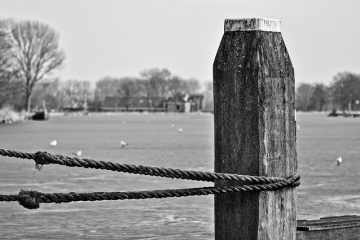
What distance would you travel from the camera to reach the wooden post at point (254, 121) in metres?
3.53

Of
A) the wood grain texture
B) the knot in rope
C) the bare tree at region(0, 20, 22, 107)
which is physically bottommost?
→ the wood grain texture

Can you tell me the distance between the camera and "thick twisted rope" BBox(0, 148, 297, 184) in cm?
333

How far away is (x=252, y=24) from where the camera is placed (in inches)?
141

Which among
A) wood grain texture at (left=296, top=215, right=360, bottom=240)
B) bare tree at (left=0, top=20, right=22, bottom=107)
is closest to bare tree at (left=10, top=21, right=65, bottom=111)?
bare tree at (left=0, top=20, right=22, bottom=107)

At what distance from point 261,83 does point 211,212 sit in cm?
1047

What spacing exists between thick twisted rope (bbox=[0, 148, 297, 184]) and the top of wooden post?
697 millimetres

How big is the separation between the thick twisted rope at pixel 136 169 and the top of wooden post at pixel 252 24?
2.29 ft

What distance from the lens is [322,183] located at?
63.7 feet

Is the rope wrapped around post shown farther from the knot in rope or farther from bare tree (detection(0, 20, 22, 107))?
bare tree (detection(0, 20, 22, 107))

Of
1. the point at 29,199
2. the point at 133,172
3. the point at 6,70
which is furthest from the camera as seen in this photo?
the point at 6,70

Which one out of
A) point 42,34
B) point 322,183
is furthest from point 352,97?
point 322,183

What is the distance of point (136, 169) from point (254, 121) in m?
0.61

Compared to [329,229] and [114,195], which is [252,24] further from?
[329,229]

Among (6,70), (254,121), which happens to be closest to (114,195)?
(254,121)
